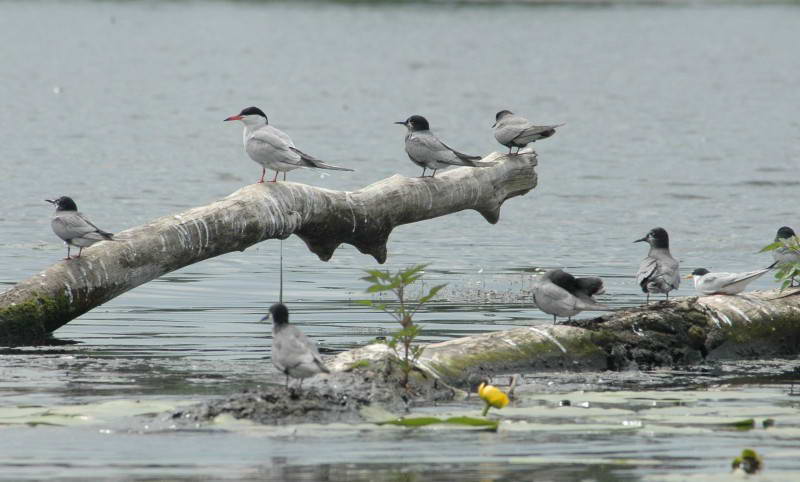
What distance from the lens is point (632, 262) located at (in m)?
16.8

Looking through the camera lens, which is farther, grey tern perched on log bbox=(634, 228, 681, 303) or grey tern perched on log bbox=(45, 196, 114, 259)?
grey tern perched on log bbox=(634, 228, 681, 303)

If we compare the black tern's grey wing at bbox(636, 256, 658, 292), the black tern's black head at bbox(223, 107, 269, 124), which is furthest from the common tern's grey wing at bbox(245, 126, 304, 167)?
the black tern's grey wing at bbox(636, 256, 658, 292)

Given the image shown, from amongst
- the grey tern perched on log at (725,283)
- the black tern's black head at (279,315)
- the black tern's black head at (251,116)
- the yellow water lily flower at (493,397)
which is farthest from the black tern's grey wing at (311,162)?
the yellow water lily flower at (493,397)

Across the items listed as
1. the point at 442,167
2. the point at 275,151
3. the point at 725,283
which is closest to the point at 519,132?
the point at 442,167

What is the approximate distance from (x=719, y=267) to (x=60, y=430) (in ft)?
35.5

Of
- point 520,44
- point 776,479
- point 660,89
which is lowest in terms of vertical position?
point 776,479

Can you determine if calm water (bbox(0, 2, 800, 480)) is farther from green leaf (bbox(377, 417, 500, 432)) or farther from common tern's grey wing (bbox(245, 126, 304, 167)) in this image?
common tern's grey wing (bbox(245, 126, 304, 167))

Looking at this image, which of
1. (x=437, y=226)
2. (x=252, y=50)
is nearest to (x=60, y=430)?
(x=437, y=226)

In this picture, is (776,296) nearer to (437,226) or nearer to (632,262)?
(632,262)

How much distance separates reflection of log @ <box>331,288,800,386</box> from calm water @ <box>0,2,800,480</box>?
1024mm

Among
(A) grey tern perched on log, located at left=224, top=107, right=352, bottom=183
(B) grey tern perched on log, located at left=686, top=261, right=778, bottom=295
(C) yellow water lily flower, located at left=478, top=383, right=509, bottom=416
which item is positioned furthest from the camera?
(A) grey tern perched on log, located at left=224, top=107, right=352, bottom=183

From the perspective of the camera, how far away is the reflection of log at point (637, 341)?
925cm

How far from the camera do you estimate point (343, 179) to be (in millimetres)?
25266

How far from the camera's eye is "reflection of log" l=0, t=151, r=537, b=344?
10.5 metres
